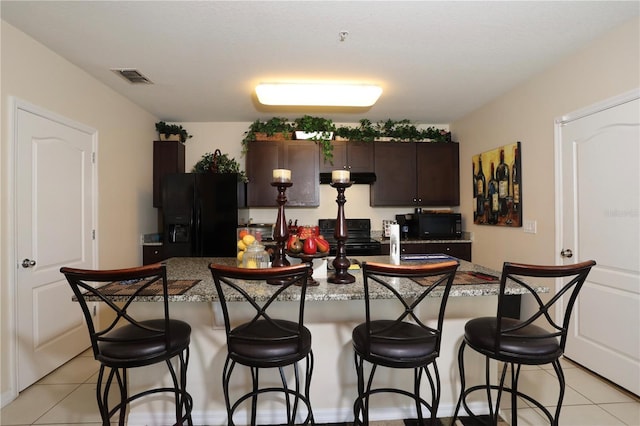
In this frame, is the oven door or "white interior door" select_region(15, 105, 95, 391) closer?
"white interior door" select_region(15, 105, 95, 391)

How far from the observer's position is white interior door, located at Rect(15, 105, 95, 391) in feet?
7.45

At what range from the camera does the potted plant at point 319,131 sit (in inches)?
163

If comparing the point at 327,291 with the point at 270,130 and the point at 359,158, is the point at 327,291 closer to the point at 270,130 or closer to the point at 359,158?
the point at 359,158

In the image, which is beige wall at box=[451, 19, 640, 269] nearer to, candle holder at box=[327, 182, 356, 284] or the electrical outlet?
the electrical outlet

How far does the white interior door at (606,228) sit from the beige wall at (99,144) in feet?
14.1

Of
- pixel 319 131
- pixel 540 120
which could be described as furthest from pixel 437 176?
pixel 319 131

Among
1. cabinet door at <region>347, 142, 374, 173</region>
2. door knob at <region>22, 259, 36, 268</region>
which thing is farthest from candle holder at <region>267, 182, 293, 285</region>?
cabinet door at <region>347, 142, 374, 173</region>

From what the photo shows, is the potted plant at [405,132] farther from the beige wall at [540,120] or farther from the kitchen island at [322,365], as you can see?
the kitchen island at [322,365]

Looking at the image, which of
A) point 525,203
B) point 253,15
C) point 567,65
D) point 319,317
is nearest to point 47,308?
point 319,317

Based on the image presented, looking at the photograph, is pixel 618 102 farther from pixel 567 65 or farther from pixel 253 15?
pixel 253 15

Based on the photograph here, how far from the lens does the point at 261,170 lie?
421cm

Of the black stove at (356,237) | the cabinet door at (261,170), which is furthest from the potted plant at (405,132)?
the cabinet door at (261,170)

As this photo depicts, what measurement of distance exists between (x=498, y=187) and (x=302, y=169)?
239cm

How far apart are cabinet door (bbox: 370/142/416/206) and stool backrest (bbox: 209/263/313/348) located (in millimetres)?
2831
